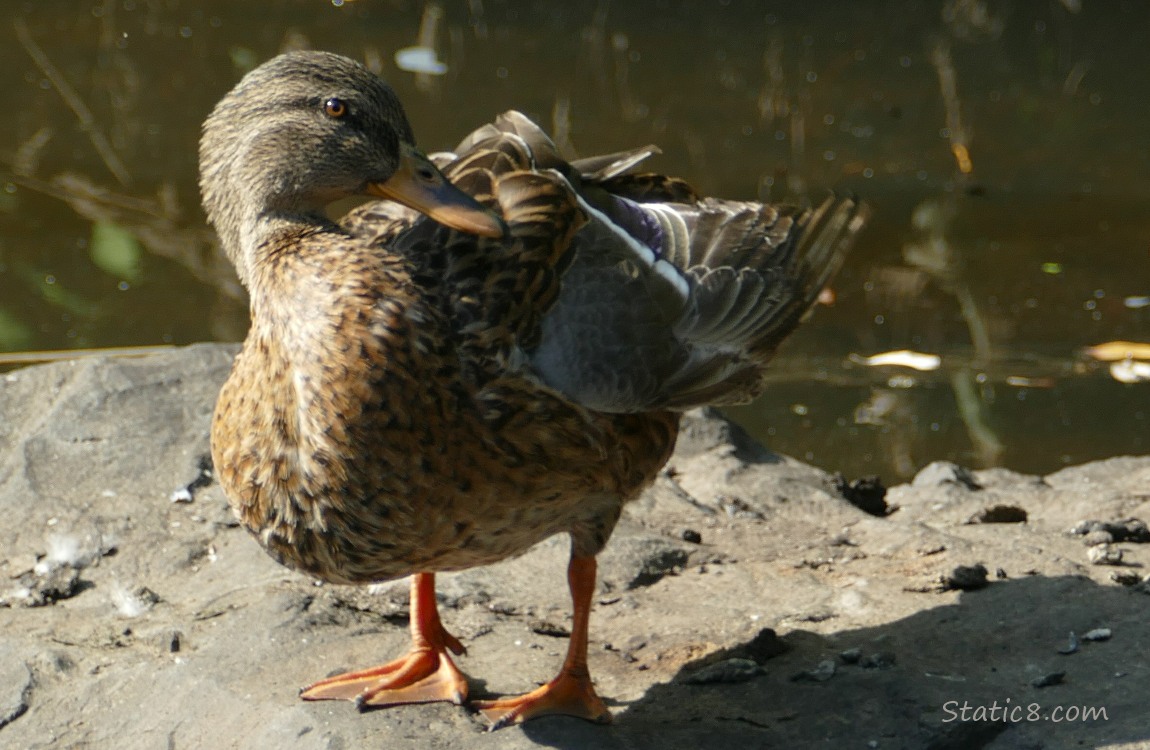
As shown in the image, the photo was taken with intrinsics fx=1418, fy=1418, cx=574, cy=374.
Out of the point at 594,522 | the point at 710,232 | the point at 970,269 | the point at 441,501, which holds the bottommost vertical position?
the point at 970,269

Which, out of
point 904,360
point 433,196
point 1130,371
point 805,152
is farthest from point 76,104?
point 1130,371

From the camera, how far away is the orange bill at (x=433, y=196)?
10.4 ft

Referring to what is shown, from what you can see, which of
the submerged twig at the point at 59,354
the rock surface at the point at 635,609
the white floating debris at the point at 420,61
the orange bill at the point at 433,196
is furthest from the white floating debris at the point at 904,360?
the white floating debris at the point at 420,61

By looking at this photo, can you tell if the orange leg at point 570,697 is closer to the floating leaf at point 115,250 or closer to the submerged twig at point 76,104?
the floating leaf at point 115,250

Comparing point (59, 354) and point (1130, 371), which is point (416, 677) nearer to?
point (59, 354)

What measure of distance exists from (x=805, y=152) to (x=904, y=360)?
2.35 meters

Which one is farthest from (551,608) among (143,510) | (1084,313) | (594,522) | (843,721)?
(1084,313)

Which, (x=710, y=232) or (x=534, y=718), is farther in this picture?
(x=710, y=232)

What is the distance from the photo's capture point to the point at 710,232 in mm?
3893

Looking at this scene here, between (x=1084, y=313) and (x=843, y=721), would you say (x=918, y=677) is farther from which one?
(x=1084, y=313)

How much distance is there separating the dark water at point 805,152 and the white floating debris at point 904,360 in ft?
0.15

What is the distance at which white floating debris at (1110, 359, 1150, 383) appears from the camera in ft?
19.1

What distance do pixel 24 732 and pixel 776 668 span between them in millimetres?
1862

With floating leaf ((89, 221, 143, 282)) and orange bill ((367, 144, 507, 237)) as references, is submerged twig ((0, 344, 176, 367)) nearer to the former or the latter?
floating leaf ((89, 221, 143, 282))
